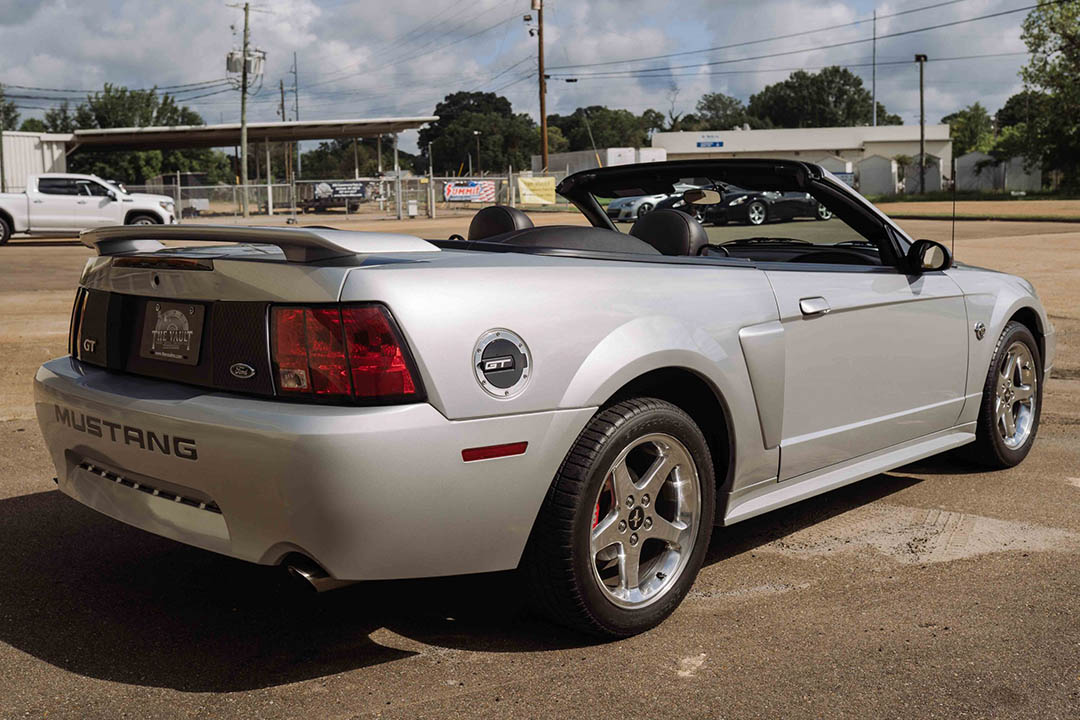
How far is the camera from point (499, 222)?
14.6 ft

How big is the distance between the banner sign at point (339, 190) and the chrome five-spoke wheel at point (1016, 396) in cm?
4221

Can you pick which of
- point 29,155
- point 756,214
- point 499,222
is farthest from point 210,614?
point 29,155

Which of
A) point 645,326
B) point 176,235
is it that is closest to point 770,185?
point 645,326

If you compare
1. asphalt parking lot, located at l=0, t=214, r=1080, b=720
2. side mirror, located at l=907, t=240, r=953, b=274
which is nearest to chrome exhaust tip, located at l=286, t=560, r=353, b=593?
asphalt parking lot, located at l=0, t=214, r=1080, b=720

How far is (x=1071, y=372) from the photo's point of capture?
7.97 m

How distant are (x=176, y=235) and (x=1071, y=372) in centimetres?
687

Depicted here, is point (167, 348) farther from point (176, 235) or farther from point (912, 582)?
point (912, 582)

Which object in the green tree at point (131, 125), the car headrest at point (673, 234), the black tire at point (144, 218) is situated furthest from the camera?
the green tree at point (131, 125)

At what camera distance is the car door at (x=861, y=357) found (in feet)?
12.4

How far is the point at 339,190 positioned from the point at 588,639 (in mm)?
44253

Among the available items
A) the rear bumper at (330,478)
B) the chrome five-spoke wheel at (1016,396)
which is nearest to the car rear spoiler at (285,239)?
the rear bumper at (330,478)

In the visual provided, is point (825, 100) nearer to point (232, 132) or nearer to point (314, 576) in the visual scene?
point (232, 132)

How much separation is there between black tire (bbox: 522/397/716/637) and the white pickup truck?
23995 mm

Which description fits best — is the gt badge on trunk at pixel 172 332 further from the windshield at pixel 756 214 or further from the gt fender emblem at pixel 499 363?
the windshield at pixel 756 214
